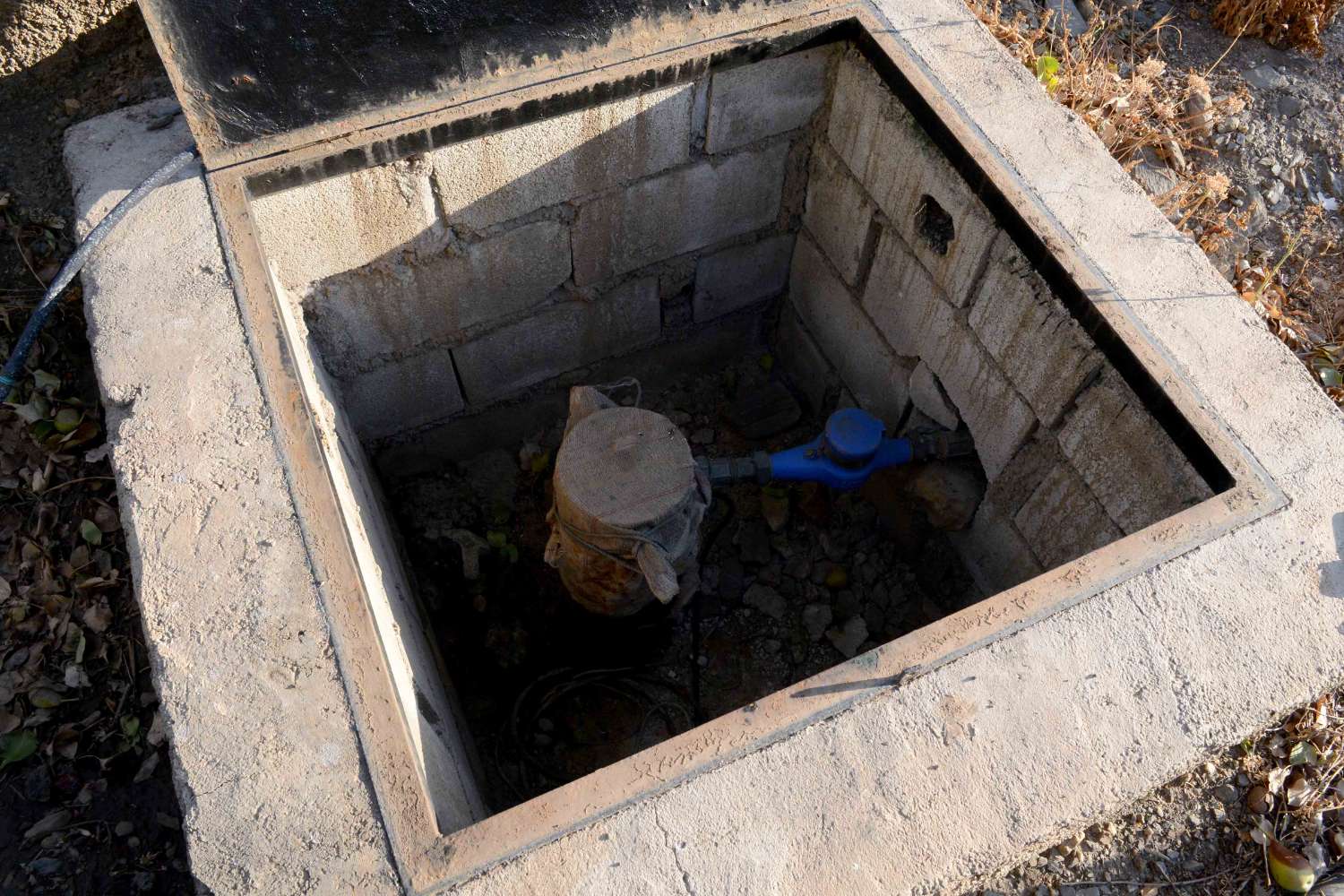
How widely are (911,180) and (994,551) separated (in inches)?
56.3

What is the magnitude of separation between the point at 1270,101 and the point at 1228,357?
2.43 metres

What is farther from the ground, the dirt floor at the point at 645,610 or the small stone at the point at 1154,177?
the small stone at the point at 1154,177

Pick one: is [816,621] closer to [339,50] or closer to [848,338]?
[848,338]

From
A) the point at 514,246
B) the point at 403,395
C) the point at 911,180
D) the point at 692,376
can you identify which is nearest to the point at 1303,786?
the point at 911,180

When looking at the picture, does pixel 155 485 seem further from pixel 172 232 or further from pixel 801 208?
pixel 801 208

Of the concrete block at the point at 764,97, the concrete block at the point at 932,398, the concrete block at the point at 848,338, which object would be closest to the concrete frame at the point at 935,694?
the concrete block at the point at 932,398

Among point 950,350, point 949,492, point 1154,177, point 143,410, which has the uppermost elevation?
point 143,410

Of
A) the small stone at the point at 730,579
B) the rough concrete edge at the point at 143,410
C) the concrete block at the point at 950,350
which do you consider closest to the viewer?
the rough concrete edge at the point at 143,410

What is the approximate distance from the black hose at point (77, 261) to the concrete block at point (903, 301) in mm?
2438

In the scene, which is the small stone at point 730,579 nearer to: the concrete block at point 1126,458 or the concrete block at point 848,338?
the concrete block at point 848,338

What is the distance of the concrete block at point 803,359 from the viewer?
177 inches

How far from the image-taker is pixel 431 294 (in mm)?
3691

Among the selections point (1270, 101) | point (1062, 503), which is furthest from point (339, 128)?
point (1270, 101)

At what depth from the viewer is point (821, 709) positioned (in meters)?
2.23
